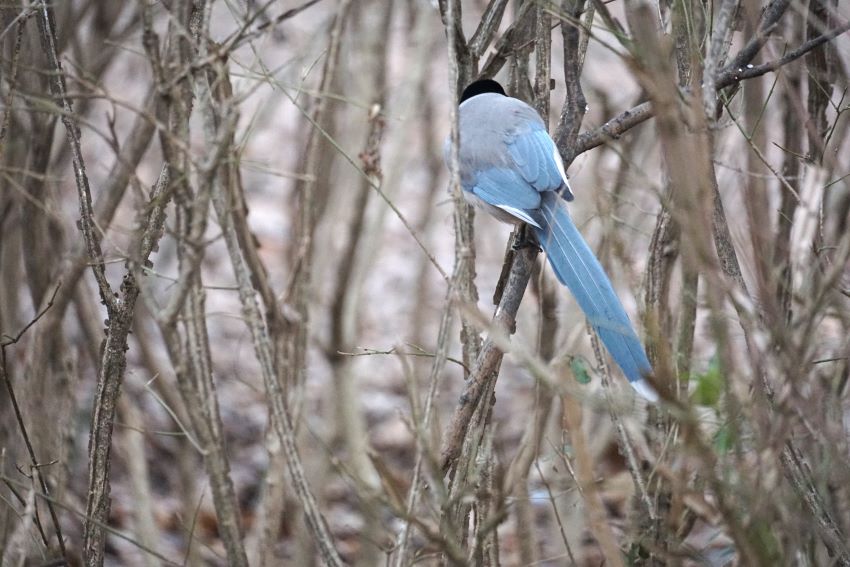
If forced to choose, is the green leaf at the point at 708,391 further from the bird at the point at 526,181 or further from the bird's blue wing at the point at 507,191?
the bird's blue wing at the point at 507,191

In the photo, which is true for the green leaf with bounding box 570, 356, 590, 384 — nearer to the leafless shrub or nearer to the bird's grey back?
the leafless shrub

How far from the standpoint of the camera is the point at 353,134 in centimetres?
612

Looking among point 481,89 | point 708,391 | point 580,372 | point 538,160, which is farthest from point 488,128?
point 708,391

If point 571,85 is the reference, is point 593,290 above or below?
below

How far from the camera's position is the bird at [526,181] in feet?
8.45

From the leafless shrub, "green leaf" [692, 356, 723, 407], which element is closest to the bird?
the leafless shrub

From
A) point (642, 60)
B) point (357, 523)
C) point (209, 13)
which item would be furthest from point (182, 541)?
point (642, 60)

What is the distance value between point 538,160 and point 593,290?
2.40 feet

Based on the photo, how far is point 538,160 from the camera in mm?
3143

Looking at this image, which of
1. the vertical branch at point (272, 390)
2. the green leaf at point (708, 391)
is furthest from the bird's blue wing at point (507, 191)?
the vertical branch at point (272, 390)

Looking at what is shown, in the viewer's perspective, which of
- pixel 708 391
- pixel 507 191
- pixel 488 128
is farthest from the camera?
pixel 488 128

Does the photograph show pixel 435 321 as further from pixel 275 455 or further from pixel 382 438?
pixel 275 455

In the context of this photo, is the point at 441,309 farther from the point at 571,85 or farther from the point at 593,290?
the point at 571,85

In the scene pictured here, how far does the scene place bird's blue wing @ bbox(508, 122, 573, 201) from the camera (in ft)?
9.98
